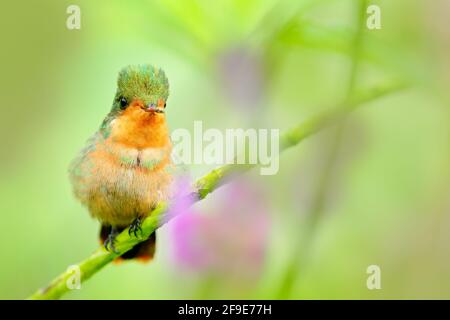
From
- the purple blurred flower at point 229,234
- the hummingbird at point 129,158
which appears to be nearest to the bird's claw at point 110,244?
the hummingbird at point 129,158

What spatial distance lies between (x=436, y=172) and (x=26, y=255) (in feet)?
2.65

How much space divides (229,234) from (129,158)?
0.25 m

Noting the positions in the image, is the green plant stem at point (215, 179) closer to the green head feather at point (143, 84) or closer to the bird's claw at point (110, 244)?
the bird's claw at point (110, 244)

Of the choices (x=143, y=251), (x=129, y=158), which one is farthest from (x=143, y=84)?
(x=143, y=251)

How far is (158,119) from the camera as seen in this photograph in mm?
1156

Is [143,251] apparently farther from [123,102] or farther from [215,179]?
[215,179]

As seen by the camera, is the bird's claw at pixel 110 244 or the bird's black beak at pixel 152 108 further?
the bird's black beak at pixel 152 108

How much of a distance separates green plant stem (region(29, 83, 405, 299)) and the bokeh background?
62 millimetres

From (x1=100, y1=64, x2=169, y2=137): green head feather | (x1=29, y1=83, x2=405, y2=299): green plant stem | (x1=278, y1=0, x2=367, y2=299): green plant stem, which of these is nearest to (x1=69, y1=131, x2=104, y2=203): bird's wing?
(x1=100, y1=64, x2=169, y2=137): green head feather

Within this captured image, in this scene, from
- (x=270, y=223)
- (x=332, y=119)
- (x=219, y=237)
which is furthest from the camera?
(x=270, y=223)

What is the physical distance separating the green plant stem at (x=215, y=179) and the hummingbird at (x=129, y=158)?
1.02 ft

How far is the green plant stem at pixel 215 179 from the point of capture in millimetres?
697

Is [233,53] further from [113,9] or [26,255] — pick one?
[26,255]
